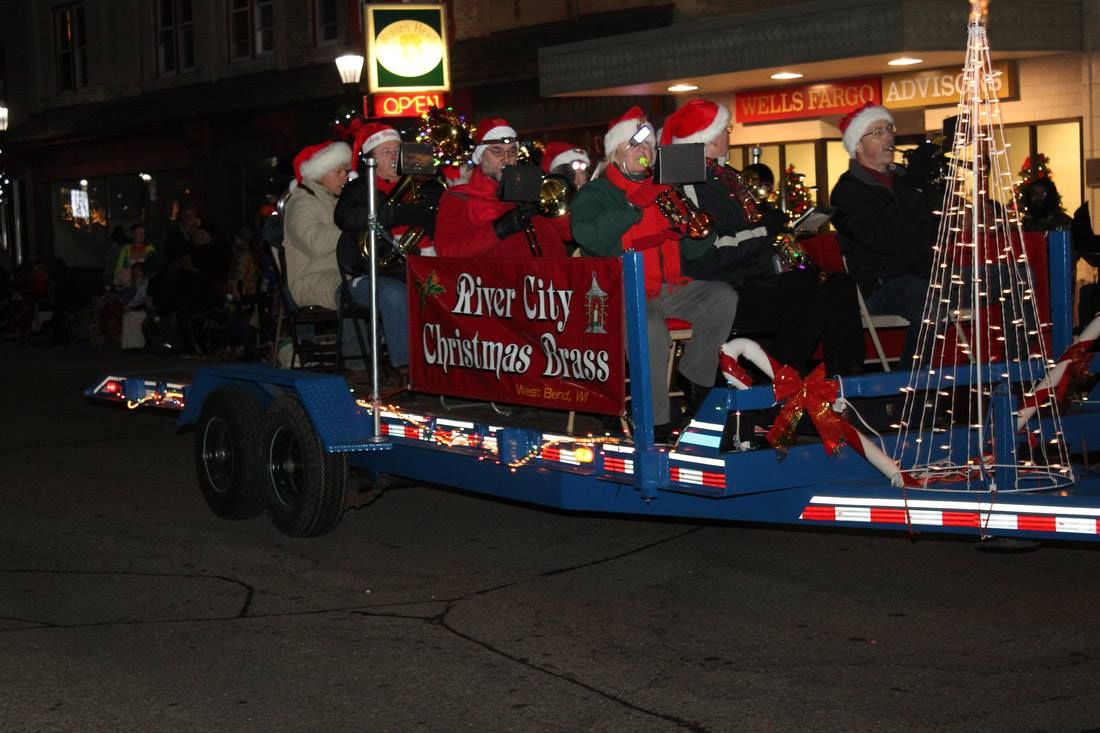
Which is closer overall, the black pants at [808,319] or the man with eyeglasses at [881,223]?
the black pants at [808,319]

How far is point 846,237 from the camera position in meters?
8.45

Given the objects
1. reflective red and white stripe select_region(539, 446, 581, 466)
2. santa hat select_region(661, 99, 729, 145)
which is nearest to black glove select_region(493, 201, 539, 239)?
santa hat select_region(661, 99, 729, 145)

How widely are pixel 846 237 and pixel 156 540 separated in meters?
3.90

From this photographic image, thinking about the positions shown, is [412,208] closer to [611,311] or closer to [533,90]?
[611,311]

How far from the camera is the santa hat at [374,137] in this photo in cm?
895

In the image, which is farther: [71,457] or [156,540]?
[71,457]

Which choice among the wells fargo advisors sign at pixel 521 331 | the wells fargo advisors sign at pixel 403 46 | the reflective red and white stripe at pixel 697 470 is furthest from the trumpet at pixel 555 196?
the wells fargo advisors sign at pixel 403 46

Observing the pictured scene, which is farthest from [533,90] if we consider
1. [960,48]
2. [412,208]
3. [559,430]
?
[559,430]

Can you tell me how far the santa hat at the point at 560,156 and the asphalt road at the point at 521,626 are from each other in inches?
87.4

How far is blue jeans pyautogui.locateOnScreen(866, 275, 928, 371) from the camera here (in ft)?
26.0

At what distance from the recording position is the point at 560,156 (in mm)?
10008

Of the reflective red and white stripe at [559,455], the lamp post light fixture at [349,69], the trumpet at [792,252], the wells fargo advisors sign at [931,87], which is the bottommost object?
the reflective red and white stripe at [559,455]

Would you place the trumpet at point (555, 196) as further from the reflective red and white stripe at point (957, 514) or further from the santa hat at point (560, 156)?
the reflective red and white stripe at point (957, 514)

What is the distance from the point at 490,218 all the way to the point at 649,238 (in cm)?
99
